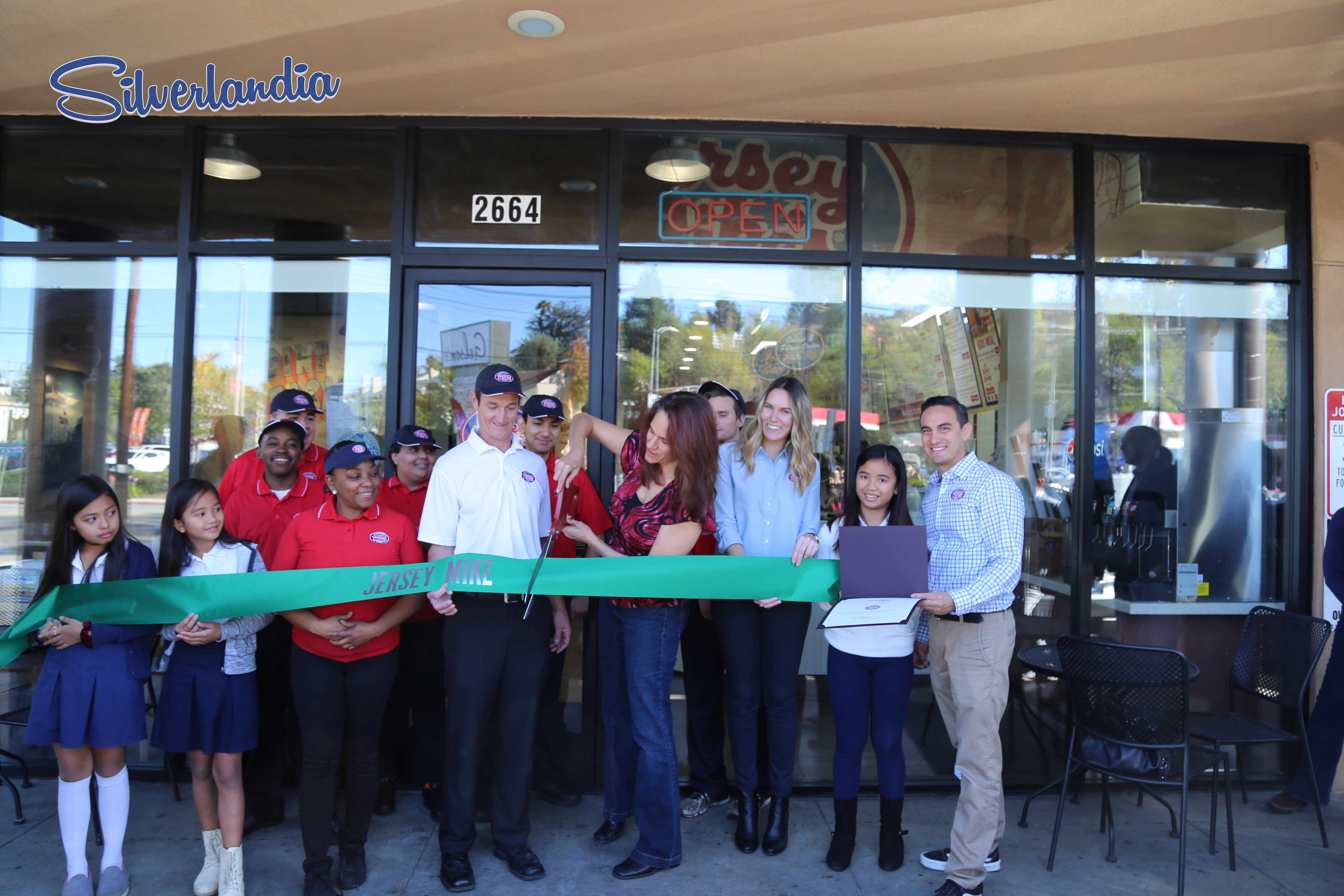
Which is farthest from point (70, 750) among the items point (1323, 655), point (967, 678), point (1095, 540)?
point (1323, 655)

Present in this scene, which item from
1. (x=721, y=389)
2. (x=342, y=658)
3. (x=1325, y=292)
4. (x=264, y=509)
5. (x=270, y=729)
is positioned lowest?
(x=270, y=729)

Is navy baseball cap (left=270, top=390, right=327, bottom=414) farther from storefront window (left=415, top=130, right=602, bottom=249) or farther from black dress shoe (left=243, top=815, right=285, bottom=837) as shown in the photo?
black dress shoe (left=243, top=815, right=285, bottom=837)

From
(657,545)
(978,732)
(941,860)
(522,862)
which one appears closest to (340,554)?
(657,545)

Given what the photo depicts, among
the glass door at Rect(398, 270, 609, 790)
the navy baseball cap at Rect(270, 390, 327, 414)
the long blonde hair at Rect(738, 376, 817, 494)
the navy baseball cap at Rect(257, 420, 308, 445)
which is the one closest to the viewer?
the long blonde hair at Rect(738, 376, 817, 494)

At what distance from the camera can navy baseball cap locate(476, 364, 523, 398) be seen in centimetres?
323

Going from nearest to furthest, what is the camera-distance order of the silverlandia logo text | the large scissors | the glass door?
the large scissors → the silverlandia logo text → the glass door

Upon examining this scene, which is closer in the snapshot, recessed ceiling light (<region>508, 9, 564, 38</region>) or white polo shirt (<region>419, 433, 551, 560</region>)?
white polo shirt (<region>419, 433, 551, 560</region>)

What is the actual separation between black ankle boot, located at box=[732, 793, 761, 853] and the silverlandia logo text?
3.97 metres

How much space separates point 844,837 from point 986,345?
2.78 metres

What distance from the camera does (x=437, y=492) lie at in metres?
3.18

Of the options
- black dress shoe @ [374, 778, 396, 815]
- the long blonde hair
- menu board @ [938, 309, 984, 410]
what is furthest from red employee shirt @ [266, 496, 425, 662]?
menu board @ [938, 309, 984, 410]

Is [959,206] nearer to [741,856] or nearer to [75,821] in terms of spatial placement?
[741,856]

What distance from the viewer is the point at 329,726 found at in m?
3.04

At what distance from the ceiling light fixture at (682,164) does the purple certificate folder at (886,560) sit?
2.33 m
